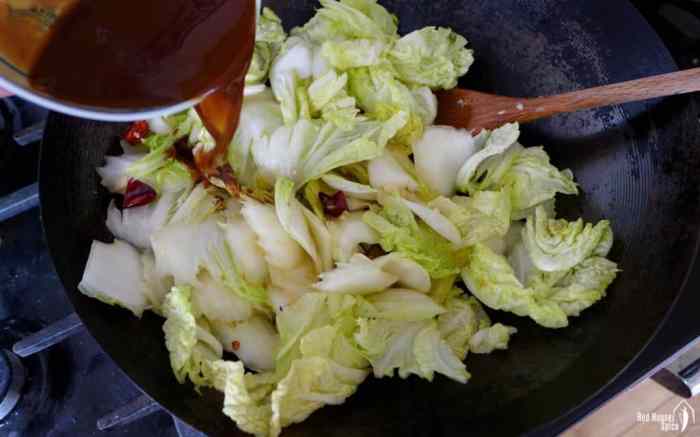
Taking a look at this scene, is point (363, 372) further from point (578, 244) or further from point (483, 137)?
point (483, 137)

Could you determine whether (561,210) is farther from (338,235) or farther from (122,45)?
(122,45)

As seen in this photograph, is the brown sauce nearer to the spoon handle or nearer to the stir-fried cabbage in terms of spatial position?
the stir-fried cabbage

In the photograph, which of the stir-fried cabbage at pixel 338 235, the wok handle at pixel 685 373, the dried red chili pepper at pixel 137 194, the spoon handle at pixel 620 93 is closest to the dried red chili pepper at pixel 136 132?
the stir-fried cabbage at pixel 338 235

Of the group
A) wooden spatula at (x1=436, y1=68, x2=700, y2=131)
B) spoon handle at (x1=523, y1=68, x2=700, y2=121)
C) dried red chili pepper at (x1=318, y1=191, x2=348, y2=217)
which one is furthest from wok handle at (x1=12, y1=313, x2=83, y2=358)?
spoon handle at (x1=523, y1=68, x2=700, y2=121)

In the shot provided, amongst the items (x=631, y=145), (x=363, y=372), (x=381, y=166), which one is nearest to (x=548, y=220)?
(x=631, y=145)

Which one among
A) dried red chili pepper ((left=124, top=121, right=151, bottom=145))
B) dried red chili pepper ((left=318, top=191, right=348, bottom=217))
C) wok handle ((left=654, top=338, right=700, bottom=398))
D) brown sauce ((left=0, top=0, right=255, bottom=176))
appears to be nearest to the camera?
brown sauce ((left=0, top=0, right=255, bottom=176))

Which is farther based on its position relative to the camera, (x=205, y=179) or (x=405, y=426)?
(x=205, y=179)

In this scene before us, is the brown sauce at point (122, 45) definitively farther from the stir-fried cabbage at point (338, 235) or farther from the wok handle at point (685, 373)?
the wok handle at point (685, 373)
